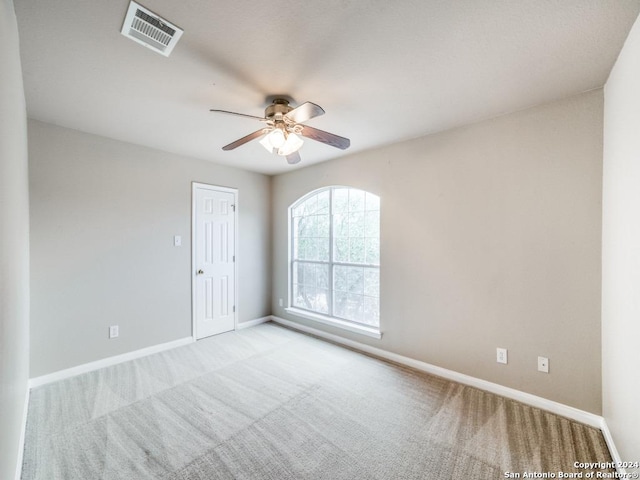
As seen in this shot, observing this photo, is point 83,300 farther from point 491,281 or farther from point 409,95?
point 491,281

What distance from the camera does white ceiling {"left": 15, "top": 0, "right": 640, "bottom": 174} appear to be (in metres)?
1.31

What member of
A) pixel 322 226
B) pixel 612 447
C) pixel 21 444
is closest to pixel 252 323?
pixel 322 226

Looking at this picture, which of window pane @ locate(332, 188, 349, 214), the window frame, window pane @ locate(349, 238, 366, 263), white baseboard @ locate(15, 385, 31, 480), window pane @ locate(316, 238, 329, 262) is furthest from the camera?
window pane @ locate(316, 238, 329, 262)

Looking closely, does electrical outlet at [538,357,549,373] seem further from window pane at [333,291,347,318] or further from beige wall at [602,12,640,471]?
window pane at [333,291,347,318]

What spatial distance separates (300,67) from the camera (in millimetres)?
1723

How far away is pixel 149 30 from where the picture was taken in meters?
1.43

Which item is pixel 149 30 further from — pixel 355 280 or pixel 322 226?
pixel 355 280

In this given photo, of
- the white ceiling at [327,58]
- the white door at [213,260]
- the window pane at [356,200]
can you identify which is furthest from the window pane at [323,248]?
the white ceiling at [327,58]

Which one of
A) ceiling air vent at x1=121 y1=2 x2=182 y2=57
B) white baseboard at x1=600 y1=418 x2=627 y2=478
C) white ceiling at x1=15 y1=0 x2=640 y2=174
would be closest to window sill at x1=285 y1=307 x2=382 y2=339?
white baseboard at x1=600 y1=418 x2=627 y2=478

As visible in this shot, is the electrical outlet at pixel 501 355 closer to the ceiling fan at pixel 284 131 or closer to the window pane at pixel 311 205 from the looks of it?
the ceiling fan at pixel 284 131

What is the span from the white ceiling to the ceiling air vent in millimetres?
39

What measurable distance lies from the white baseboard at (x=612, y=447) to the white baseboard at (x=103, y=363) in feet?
13.0

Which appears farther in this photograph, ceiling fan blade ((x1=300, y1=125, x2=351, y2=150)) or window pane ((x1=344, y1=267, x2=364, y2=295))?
window pane ((x1=344, y1=267, x2=364, y2=295))

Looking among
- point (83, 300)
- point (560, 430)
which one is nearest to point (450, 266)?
point (560, 430)
